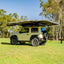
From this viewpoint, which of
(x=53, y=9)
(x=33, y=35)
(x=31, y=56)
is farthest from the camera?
(x=53, y=9)

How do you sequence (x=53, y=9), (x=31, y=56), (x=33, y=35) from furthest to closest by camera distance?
(x=53, y=9), (x=33, y=35), (x=31, y=56)

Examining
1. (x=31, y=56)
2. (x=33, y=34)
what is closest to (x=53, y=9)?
(x=33, y=34)

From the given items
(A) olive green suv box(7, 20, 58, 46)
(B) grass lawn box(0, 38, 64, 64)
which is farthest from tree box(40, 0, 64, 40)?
(B) grass lawn box(0, 38, 64, 64)

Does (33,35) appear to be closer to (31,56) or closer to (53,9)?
(31,56)

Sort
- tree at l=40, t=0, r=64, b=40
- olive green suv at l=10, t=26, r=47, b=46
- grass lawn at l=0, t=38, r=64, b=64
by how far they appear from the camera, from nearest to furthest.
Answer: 1. grass lawn at l=0, t=38, r=64, b=64
2. olive green suv at l=10, t=26, r=47, b=46
3. tree at l=40, t=0, r=64, b=40

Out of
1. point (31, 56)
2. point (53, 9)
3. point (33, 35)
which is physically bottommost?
point (31, 56)

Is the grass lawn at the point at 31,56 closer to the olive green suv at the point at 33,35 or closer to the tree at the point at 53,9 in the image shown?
the olive green suv at the point at 33,35

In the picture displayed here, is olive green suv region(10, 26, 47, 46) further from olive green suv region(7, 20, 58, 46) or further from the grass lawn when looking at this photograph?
the grass lawn

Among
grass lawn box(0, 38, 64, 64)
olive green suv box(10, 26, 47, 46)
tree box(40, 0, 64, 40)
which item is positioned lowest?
grass lawn box(0, 38, 64, 64)

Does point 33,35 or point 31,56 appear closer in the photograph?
point 31,56

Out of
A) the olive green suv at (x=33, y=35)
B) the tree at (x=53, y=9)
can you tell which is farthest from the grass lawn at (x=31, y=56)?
the tree at (x=53, y=9)

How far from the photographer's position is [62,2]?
27.0 meters

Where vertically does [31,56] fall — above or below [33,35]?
below

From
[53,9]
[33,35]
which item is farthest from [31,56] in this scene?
[53,9]
